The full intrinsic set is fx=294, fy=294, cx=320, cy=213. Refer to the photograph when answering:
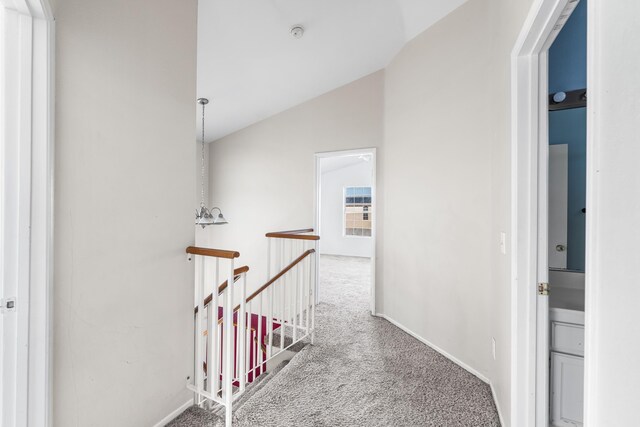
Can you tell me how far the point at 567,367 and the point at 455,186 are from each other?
1479mm

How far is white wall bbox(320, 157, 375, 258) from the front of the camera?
8375 millimetres

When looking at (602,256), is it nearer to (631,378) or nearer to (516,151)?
(631,378)

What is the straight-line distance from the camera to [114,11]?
150 cm

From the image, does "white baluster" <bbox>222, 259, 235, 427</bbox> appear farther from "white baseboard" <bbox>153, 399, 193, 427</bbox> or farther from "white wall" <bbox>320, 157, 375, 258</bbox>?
"white wall" <bbox>320, 157, 375, 258</bbox>

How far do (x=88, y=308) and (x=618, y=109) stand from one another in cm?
201

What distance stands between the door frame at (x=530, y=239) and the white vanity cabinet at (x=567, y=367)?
20 cm

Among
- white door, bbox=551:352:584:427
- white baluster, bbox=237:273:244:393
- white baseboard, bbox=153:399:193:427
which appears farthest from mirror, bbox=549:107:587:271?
white baseboard, bbox=153:399:193:427

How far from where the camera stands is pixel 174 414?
71.5 inches

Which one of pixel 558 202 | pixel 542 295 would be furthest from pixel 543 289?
pixel 558 202

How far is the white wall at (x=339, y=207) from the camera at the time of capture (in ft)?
27.5

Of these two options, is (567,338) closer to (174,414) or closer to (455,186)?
(455,186)

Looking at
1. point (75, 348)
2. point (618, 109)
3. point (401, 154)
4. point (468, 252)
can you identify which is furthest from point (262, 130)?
point (618, 109)

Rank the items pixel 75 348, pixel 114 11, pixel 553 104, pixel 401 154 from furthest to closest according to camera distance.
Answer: pixel 401 154 → pixel 553 104 → pixel 114 11 → pixel 75 348

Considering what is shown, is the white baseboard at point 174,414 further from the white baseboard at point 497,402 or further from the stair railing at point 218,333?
the white baseboard at point 497,402
